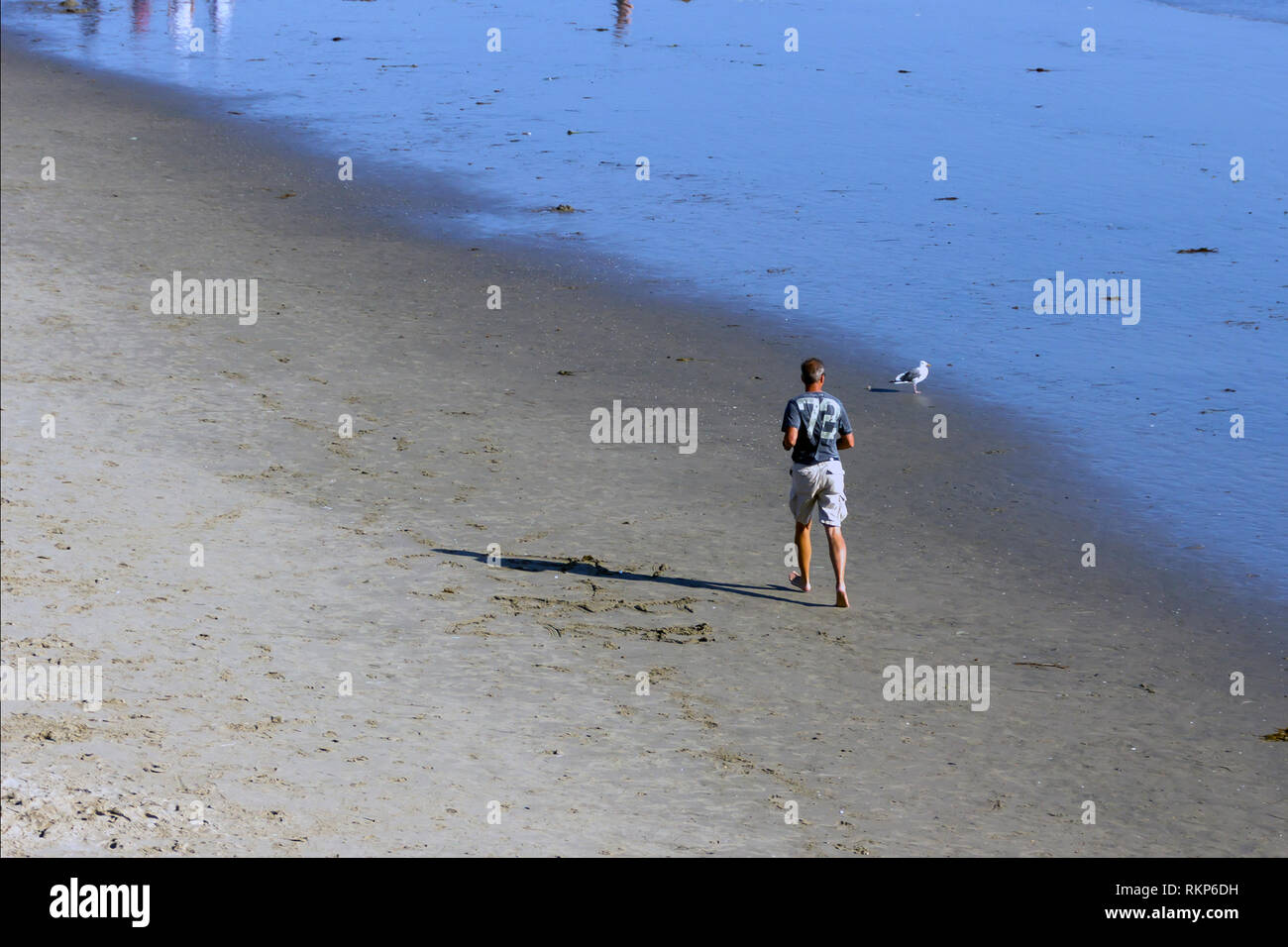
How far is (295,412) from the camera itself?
15.2m

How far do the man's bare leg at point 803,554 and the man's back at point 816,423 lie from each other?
1.80 feet

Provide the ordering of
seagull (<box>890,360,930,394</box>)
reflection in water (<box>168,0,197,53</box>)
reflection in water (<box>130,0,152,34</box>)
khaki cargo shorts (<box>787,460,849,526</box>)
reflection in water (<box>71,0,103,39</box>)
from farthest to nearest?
reflection in water (<box>130,0,152,34</box>), reflection in water (<box>71,0,103,39</box>), reflection in water (<box>168,0,197,53</box>), seagull (<box>890,360,930,394</box>), khaki cargo shorts (<box>787,460,849,526</box>)

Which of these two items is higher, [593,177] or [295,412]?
[593,177]

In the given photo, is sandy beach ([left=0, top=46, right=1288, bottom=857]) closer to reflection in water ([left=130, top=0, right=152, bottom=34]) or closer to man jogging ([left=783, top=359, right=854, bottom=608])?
man jogging ([left=783, top=359, right=854, bottom=608])

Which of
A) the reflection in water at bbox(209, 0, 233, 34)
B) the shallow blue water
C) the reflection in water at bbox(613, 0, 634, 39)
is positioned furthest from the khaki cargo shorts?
the reflection in water at bbox(209, 0, 233, 34)

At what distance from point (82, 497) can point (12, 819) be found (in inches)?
211

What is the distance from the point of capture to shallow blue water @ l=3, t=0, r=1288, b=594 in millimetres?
16516

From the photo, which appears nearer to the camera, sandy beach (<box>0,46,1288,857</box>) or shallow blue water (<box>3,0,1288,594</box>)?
sandy beach (<box>0,46,1288,857</box>)

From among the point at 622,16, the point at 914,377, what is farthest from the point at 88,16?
the point at 914,377

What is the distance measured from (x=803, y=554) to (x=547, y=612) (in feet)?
6.93

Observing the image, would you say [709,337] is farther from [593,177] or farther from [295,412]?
[593,177]

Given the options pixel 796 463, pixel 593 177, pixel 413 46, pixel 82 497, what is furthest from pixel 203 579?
pixel 413 46

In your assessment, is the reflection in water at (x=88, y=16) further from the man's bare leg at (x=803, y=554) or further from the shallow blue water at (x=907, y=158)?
the man's bare leg at (x=803, y=554)

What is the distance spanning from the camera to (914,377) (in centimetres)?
1598
